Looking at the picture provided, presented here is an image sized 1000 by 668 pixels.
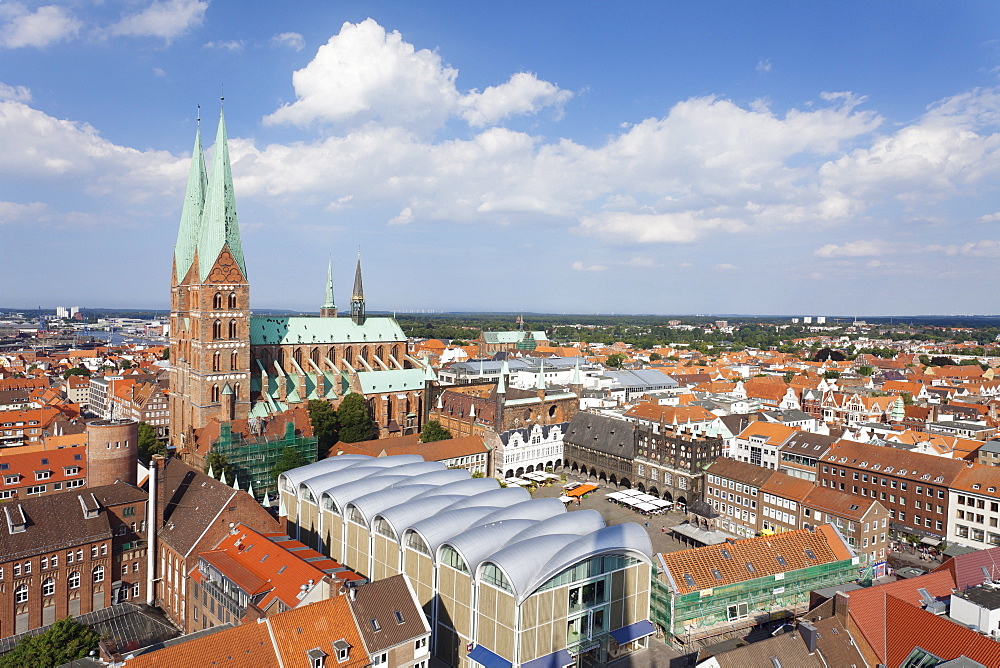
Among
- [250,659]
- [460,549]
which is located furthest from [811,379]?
[250,659]

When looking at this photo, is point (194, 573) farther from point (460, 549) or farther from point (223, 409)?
point (223, 409)

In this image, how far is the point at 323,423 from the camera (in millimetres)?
83875

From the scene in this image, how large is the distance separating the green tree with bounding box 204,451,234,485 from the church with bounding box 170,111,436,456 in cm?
700

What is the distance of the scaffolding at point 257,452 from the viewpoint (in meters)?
Answer: 68.9

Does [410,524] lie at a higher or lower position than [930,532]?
higher

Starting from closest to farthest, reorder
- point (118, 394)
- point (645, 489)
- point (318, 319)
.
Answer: point (645, 489), point (318, 319), point (118, 394)

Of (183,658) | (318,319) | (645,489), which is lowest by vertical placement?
(645,489)

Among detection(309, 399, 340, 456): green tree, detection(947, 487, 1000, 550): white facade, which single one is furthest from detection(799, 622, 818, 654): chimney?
detection(309, 399, 340, 456): green tree

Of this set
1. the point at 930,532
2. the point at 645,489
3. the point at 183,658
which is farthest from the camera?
the point at 645,489

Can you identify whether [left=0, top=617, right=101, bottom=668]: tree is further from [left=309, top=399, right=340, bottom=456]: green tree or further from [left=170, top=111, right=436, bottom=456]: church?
[left=309, top=399, right=340, bottom=456]: green tree

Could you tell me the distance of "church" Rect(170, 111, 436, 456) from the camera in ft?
265

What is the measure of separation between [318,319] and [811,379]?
351 feet

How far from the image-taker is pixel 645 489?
76.0 m

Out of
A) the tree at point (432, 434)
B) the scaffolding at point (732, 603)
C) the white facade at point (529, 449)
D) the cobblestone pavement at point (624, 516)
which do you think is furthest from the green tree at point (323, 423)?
the scaffolding at point (732, 603)
